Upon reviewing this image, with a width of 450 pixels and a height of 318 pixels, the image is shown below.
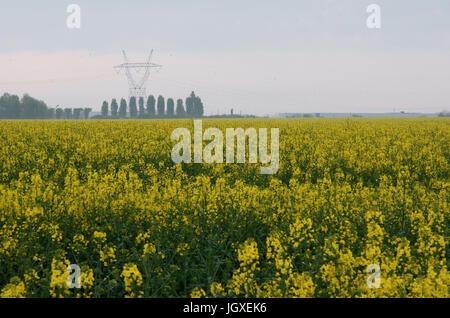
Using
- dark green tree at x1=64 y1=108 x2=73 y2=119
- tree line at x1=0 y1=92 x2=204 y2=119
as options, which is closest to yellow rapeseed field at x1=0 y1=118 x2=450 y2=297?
tree line at x1=0 y1=92 x2=204 y2=119

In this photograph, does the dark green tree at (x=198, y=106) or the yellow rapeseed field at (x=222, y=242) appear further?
the dark green tree at (x=198, y=106)

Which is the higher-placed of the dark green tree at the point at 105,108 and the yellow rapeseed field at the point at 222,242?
the dark green tree at the point at 105,108

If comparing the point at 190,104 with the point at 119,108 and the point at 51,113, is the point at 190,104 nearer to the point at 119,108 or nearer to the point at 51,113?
the point at 119,108

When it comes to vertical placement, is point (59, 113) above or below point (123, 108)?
below

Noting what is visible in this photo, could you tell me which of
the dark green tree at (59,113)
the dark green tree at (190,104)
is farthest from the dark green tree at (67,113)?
the dark green tree at (190,104)

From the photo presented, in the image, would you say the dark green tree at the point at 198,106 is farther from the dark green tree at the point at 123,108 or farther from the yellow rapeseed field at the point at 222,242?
the yellow rapeseed field at the point at 222,242

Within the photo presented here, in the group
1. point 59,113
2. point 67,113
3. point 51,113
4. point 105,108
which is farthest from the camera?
point 67,113

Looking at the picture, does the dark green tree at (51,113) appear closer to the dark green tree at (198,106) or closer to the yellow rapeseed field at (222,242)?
the dark green tree at (198,106)

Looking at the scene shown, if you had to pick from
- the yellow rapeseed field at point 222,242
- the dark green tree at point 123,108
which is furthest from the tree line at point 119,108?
the yellow rapeseed field at point 222,242

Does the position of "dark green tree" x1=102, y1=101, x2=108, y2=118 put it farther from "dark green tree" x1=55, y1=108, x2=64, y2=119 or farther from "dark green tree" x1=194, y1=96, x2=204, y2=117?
"dark green tree" x1=194, y1=96, x2=204, y2=117

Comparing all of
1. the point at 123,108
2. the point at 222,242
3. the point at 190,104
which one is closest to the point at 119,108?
the point at 123,108

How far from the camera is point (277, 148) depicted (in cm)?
1457

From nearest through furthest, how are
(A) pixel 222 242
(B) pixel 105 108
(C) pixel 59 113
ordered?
1. (A) pixel 222 242
2. (C) pixel 59 113
3. (B) pixel 105 108
